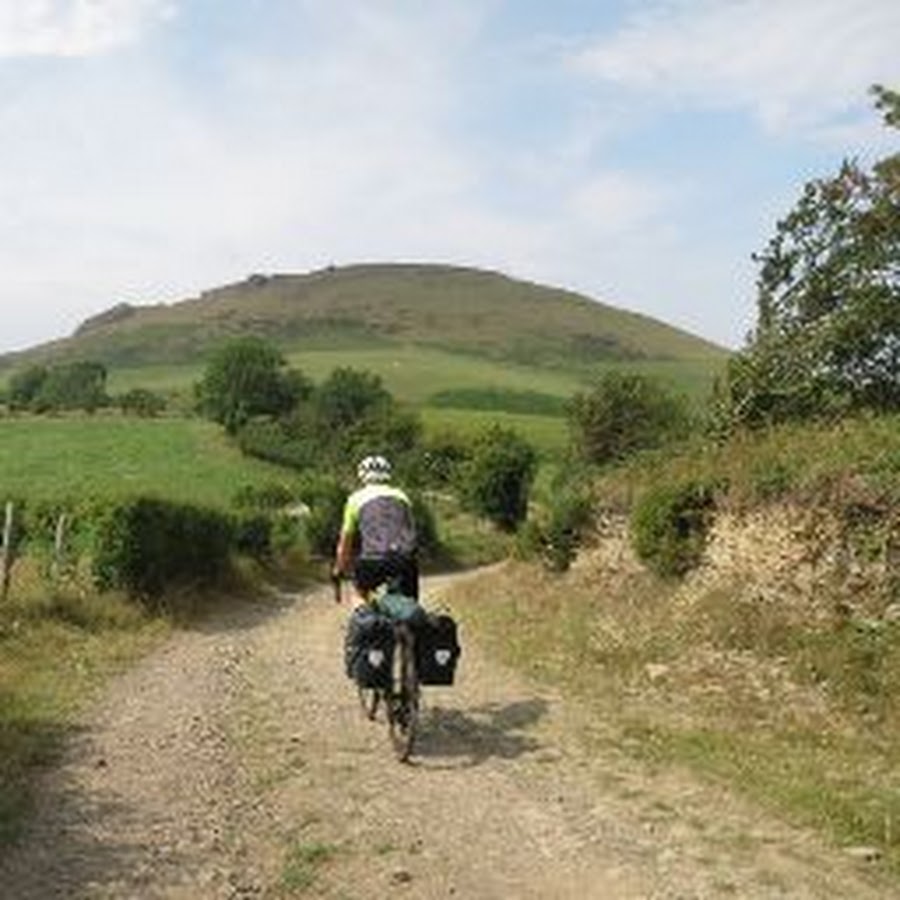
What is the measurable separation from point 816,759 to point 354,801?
13.2ft

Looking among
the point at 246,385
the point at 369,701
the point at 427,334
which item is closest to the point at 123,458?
the point at 246,385

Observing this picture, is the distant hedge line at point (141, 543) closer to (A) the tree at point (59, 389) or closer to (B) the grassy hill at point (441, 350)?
(A) the tree at point (59, 389)

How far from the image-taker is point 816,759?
1248cm

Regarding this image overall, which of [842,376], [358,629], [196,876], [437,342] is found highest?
[437,342]

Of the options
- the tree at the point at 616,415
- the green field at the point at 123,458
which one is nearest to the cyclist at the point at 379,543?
the tree at the point at 616,415

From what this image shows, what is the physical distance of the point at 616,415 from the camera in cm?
6306

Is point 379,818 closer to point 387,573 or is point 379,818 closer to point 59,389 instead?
point 387,573

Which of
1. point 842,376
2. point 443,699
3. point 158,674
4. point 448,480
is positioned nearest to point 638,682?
point 443,699

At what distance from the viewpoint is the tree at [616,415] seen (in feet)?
203

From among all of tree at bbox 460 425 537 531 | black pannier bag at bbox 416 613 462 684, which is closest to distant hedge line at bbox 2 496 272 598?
black pannier bag at bbox 416 613 462 684

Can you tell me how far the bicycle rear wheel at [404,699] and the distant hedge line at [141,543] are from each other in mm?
12360

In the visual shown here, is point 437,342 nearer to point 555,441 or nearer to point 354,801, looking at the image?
point 555,441

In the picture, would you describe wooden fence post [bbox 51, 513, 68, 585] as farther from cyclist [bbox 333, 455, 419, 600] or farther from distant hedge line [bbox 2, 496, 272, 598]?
cyclist [bbox 333, 455, 419, 600]

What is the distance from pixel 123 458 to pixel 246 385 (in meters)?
14.6
